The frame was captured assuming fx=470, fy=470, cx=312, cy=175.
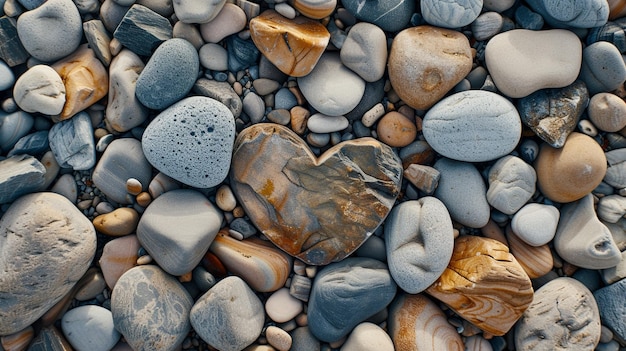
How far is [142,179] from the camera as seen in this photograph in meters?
2.40

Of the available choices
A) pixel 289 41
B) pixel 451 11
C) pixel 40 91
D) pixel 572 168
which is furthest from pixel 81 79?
pixel 572 168

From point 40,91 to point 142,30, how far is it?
572mm

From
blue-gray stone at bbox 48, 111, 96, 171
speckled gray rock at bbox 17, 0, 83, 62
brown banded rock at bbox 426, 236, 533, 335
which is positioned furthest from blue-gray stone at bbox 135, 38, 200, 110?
brown banded rock at bbox 426, 236, 533, 335

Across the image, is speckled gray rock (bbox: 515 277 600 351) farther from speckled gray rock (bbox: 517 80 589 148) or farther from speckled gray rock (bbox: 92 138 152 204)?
speckled gray rock (bbox: 92 138 152 204)

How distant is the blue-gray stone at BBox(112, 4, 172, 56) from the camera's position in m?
2.32

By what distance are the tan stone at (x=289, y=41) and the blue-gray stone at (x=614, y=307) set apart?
1.94 m

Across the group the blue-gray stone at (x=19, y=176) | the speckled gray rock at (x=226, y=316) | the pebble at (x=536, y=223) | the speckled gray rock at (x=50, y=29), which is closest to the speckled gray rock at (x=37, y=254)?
the blue-gray stone at (x=19, y=176)

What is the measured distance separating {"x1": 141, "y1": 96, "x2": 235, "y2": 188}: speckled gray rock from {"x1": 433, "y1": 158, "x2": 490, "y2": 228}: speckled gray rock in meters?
1.12

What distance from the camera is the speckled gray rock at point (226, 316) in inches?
89.9

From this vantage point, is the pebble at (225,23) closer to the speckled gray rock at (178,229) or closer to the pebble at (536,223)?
the speckled gray rock at (178,229)

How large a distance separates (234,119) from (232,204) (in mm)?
436

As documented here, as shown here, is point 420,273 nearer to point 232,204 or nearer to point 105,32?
point 232,204

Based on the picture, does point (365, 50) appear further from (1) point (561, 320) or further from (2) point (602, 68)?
(1) point (561, 320)

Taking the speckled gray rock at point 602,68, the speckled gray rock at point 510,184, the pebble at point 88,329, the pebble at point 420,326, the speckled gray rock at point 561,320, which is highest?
the speckled gray rock at point 602,68
